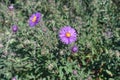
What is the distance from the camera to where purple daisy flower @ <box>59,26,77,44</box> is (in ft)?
8.93

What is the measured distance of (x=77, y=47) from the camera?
2.84 meters

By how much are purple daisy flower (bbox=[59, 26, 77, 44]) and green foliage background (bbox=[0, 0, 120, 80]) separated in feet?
0.23

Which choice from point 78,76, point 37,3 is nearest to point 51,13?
point 37,3

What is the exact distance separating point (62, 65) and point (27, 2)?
94 centimetres

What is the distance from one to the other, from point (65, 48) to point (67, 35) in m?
0.11

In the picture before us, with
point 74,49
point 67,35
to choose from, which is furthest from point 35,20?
point 74,49

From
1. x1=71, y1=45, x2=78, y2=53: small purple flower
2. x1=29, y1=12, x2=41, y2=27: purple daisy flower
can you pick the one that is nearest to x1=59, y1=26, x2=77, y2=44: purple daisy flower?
x1=71, y1=45, x2=78, y2=53: small purple flower

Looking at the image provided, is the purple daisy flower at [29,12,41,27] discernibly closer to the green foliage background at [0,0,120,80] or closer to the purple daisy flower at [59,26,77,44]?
the green foliage background at [0,0,120,80]

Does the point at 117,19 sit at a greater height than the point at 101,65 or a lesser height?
greater

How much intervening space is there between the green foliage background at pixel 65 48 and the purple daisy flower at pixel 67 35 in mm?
70

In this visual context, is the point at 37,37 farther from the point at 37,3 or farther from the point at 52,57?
the point at 37,3

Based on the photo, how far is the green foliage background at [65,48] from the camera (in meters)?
2.79

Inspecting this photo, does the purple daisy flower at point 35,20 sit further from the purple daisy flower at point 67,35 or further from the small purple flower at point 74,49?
the small purple flower at point 74,49

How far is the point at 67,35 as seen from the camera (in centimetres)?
279
